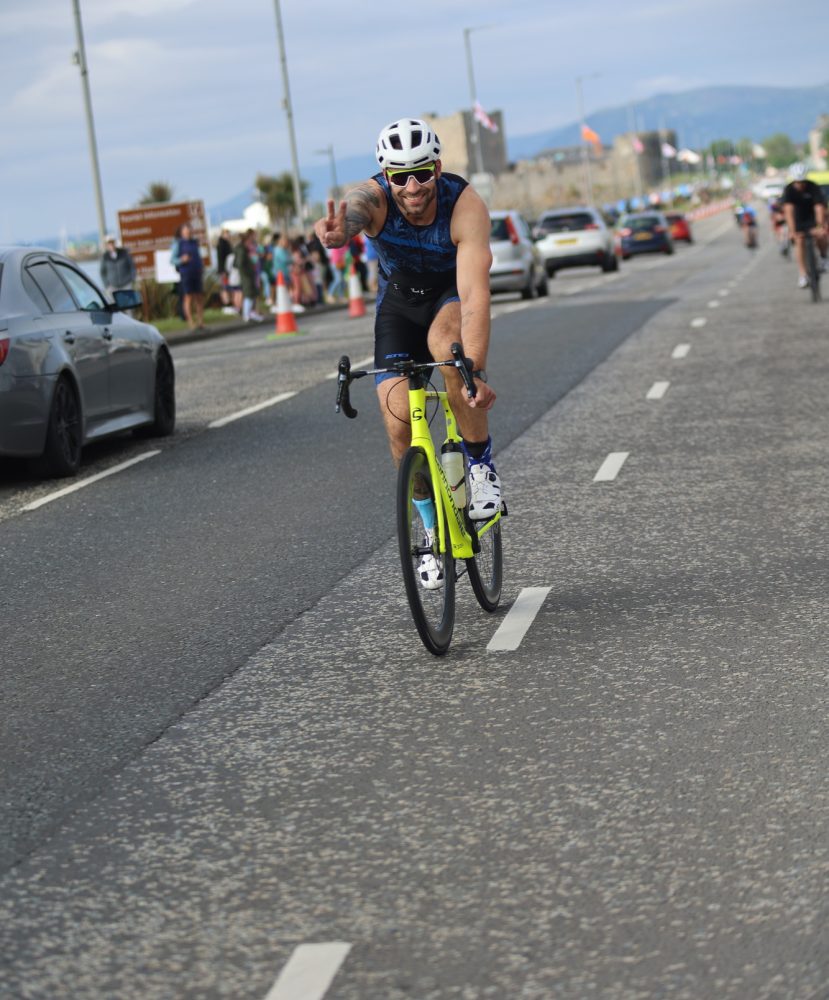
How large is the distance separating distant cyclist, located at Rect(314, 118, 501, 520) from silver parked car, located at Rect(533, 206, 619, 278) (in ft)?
130

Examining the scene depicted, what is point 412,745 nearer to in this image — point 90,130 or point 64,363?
point 64,363

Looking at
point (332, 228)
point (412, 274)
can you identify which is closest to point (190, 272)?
point (412, 274)

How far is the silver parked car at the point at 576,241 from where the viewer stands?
45.9 metres

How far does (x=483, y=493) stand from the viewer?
6.76 metres

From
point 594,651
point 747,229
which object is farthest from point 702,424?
point 747,229

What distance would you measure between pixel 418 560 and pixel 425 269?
1.11 metres

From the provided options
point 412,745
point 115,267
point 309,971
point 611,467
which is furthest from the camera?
point 115,267

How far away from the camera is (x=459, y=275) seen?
6453 mm

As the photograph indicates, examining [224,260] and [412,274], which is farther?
[224,260]

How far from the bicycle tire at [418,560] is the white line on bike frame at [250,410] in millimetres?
8751

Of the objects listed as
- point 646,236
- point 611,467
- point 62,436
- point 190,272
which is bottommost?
point 611,467

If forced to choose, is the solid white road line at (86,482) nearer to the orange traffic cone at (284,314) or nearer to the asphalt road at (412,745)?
the asphalt road at (412,745)

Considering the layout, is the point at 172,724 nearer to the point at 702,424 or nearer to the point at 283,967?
the point at 283,967

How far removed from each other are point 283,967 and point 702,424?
969 cm
